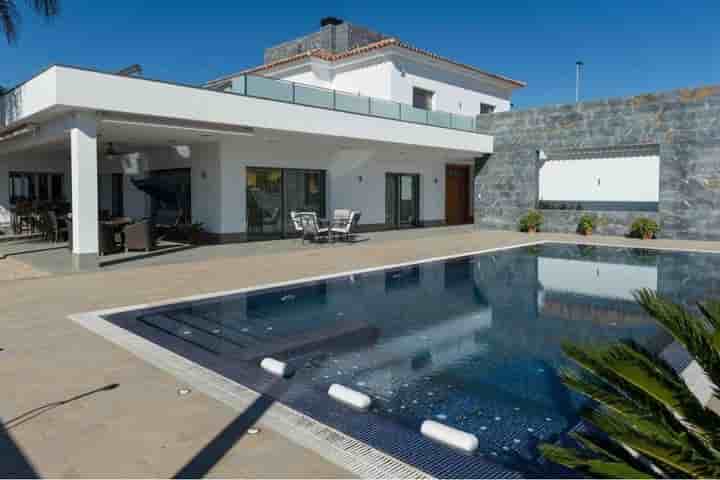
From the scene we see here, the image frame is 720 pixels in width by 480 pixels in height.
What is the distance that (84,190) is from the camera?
11141 mm

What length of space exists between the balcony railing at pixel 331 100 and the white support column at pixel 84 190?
3.62 metres

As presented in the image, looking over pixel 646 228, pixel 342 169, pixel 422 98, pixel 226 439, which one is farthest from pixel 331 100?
pixel 226 439

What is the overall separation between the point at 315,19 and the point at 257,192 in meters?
12.8

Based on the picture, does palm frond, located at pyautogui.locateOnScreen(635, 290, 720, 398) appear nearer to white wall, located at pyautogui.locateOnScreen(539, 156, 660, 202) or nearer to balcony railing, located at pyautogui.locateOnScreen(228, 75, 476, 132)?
balcony railing, located at pyautogui.locateOnScreen(228, 75, 476, 132)

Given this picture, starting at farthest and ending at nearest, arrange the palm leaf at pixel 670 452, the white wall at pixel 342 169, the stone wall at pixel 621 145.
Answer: the stone wall at pixel 621 145
the white wall at pixel 342 169
the palm leaf at pixel 670 452

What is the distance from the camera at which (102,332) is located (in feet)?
20.7

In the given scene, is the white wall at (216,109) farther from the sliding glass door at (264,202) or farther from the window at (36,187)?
the window at (36,187)

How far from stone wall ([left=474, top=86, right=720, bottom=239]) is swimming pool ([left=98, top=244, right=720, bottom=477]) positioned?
6.81 m

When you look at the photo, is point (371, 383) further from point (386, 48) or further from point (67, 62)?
point (386, 48)

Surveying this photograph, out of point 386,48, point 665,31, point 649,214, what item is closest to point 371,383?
point 649,214

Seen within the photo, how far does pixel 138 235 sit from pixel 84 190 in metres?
2.71

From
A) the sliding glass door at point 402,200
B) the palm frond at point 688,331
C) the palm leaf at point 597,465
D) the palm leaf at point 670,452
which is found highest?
the sliding glass door at point 402,200

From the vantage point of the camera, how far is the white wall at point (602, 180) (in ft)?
60.7

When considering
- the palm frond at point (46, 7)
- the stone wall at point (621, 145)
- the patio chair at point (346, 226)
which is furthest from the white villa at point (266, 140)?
the patio chair at point (346, 226)
